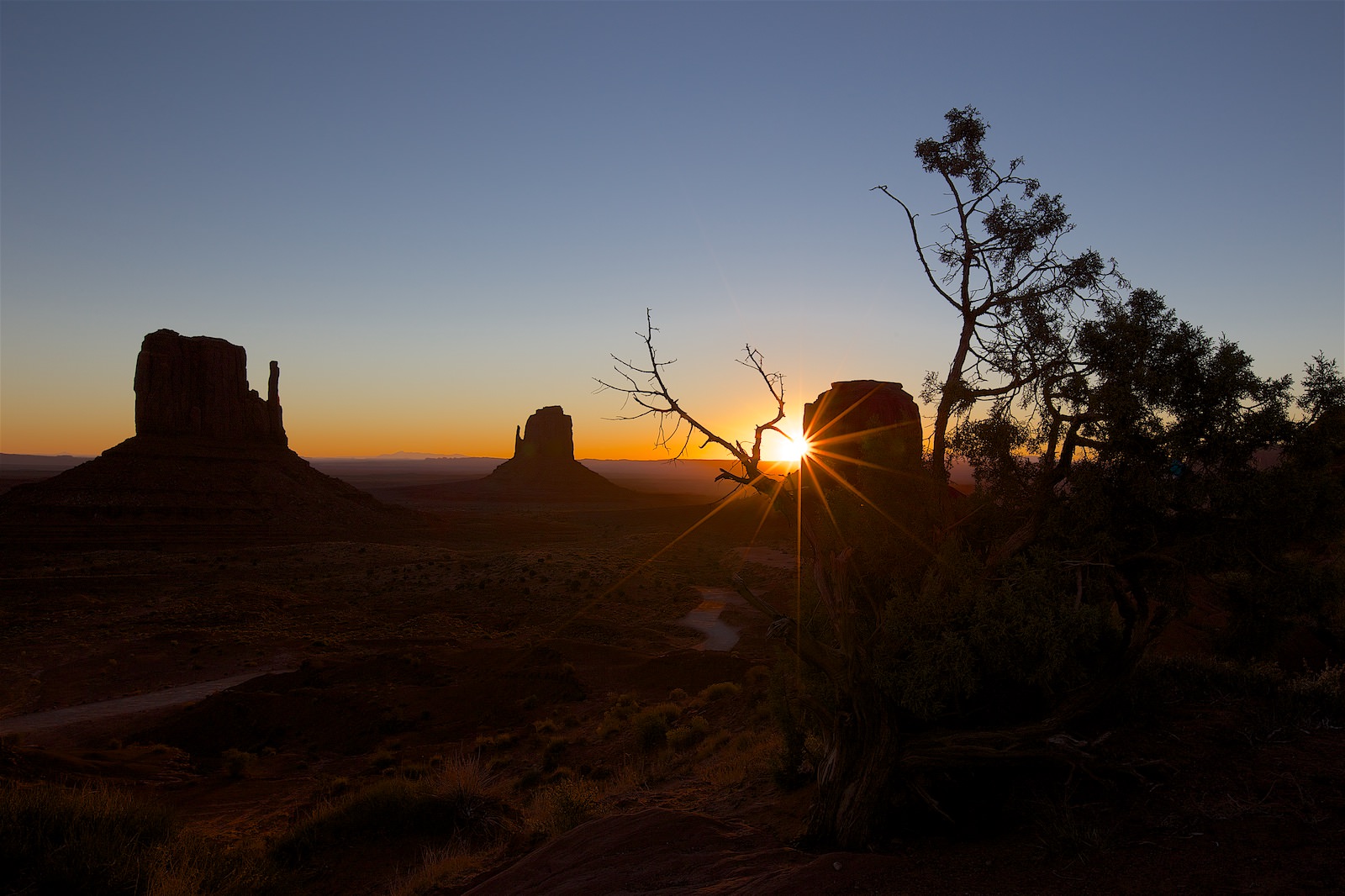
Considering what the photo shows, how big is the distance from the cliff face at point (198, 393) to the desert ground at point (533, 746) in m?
24.0

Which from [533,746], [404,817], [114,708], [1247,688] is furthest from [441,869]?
[114,708]

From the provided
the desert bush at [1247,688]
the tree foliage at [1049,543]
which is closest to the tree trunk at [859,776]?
the tree foliage at [1049,543]

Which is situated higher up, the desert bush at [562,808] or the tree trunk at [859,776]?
the tree trunk at [859,776]

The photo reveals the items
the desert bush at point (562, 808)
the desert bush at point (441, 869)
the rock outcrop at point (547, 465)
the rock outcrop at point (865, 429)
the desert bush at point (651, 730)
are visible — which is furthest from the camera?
the rock outcrop at point (547, 465)

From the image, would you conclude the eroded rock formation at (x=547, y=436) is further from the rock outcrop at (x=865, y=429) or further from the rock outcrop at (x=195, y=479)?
the rock outcrop at (x=865, y=429)

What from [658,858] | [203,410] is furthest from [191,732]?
[203,410]

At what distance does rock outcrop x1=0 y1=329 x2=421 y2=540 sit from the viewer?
5634 cm

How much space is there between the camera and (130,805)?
412 inches

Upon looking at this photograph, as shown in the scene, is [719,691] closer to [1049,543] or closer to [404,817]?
[404,817]

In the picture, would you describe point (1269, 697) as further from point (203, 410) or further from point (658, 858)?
point (203, 410)

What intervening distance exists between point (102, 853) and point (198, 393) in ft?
251

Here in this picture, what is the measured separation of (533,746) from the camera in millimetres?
18047

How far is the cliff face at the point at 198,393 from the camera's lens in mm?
68750

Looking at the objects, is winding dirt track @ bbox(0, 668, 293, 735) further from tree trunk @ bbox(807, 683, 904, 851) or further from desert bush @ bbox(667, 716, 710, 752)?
tree trunk @ bbox(807, 683, 904, 851)
